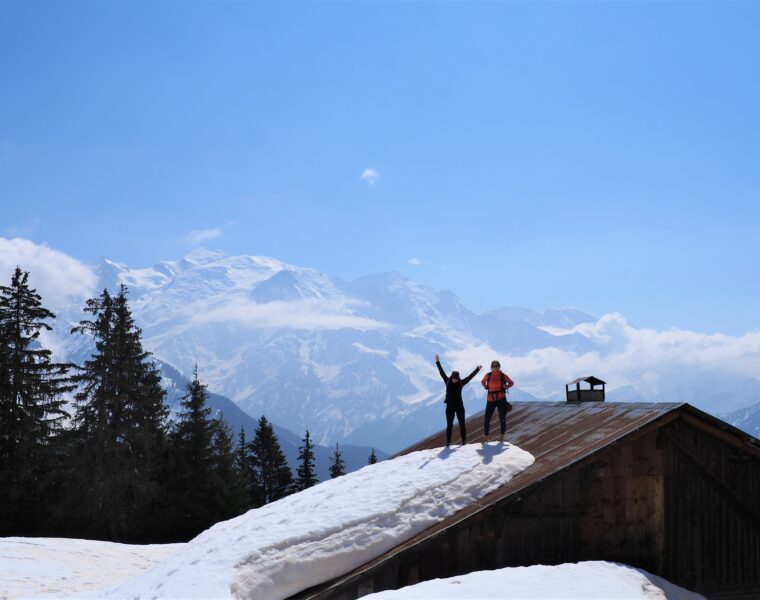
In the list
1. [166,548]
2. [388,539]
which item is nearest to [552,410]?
[388,539]

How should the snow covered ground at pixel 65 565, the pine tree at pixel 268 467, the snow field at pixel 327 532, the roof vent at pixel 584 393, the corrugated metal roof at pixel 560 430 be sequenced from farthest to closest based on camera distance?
the pine tree at pixel 268 467 → the roof vent at pixel 584 393 → the snow covered ground at pixel 65 565 → the corrugated metal roof at pixel 560 430 → the snow field at pixel 327 532

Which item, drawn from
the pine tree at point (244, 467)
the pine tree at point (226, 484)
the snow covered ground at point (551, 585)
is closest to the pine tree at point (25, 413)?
the pine tree at point (226, 484)

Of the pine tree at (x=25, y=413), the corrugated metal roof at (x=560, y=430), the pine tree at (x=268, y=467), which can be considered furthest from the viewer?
the pine tree at (x=268, y=467)

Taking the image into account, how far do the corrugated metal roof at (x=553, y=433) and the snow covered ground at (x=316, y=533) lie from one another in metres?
0.38

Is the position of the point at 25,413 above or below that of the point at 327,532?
above

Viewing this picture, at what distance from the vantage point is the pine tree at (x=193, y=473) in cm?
4434

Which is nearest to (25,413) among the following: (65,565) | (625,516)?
(65,565)

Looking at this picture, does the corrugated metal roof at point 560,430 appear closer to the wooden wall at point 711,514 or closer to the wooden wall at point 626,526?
the wooden wall at point 626,526

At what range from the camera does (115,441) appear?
4181 cm

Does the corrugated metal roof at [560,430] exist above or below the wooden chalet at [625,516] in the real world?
above

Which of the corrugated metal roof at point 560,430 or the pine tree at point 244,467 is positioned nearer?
the corrugated metal roof at point 560,430

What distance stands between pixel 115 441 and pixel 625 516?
3254cm

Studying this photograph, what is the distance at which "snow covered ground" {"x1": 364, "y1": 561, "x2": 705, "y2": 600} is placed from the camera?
13656 mm

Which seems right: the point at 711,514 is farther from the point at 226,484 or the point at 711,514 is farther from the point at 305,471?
the point at 305,471
